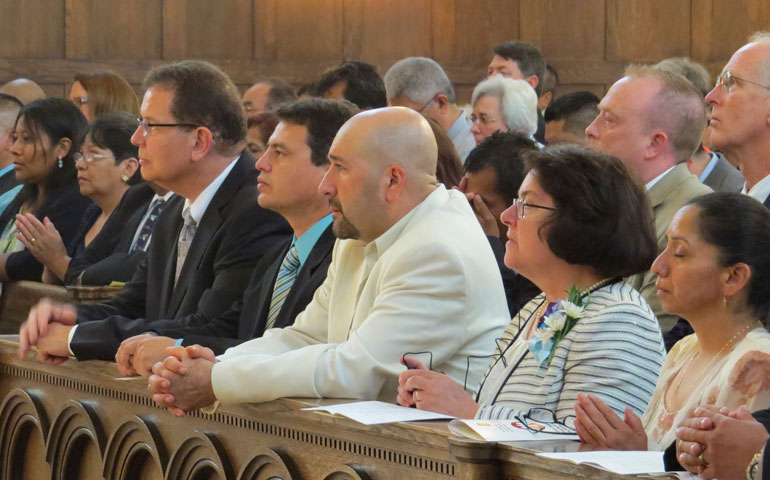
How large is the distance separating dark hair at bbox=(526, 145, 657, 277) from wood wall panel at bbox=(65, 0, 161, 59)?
7020 mm

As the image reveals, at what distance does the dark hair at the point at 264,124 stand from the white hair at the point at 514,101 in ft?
4.00

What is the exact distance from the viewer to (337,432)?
279 centimetres

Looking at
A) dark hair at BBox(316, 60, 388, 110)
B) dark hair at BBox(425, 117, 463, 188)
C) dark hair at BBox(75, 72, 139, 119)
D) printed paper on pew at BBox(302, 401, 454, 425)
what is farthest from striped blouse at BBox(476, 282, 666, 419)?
dark hair at BBox(75, 72, 139, 119)

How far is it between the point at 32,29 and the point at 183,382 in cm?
674

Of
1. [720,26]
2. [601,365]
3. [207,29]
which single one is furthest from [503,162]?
[207,29]

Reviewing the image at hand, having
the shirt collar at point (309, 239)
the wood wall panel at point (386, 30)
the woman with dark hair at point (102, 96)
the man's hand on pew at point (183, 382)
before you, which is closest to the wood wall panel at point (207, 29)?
the wood wall panel at point (386, 30)

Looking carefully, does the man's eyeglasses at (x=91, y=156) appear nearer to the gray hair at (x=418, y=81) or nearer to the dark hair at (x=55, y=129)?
the dark hair at (x=55, y=129)

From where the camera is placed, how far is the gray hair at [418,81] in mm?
7055

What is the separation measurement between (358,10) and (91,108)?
8.67 feet

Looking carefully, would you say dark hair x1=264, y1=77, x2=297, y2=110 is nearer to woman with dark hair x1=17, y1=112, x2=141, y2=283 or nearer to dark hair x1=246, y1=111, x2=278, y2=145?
woman with dark hair x1=17, y1=112, x2=141, y2=283

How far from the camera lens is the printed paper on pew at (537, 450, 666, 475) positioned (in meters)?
2.10

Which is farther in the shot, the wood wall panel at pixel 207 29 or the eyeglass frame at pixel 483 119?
the wood wall panel at pixel 207 29

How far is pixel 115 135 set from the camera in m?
6.21

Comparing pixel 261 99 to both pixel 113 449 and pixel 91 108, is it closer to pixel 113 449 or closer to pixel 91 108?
pixel 91 108
